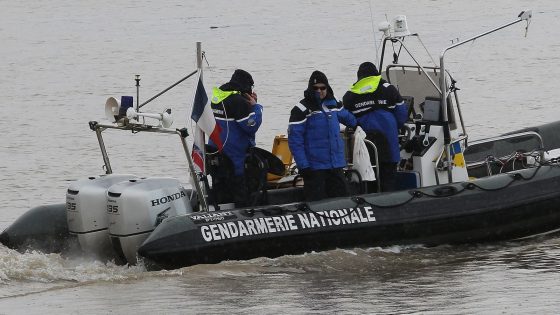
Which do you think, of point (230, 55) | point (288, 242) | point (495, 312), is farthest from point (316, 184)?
point (230, 55)

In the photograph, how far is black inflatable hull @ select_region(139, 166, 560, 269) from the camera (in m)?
8.31

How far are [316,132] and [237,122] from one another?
0.56 m

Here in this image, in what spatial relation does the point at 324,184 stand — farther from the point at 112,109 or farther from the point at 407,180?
the point at 112,109

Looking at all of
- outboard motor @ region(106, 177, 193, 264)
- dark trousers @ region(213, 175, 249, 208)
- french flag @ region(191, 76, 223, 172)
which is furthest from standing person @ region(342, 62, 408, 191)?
outboard motor @ region(106, 177, 193, 264)

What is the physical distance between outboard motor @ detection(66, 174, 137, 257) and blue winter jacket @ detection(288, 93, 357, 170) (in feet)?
4.20

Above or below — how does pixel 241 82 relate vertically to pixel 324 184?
above

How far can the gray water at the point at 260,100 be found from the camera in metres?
7.75

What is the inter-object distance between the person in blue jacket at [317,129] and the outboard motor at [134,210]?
997 millimetres

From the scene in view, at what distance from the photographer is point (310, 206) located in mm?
8742

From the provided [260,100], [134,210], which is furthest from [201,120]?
[260,100]

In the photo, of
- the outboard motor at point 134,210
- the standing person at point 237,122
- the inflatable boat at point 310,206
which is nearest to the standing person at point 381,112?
the inflatable boat at point 310,206

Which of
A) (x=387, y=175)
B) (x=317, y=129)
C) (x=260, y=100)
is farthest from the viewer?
(x=260, y=100)

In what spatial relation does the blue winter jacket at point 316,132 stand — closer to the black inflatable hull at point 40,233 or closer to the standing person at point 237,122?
the standing person at point 237,122

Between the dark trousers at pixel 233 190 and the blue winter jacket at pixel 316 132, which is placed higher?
the blue winter jacket at pixel 316 132
